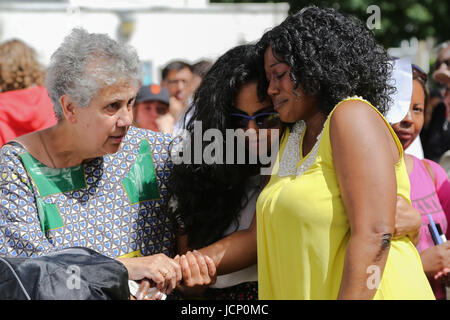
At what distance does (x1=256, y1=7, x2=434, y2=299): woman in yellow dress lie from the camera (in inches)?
71.6

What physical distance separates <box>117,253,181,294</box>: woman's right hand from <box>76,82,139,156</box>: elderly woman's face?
0.48 m

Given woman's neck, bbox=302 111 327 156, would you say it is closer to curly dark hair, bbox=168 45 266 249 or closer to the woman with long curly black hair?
the woman with long curly black hair

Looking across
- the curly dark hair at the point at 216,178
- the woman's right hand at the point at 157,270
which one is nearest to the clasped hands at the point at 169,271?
the woman's right hand at the point at 157,270

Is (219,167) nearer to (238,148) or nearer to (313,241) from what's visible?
(238,148)

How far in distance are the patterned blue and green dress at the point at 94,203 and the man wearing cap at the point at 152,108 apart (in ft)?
7.37

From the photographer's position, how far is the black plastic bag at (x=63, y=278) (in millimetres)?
1812

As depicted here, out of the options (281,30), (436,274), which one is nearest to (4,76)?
(281,30)

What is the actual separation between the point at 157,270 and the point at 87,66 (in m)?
0.87

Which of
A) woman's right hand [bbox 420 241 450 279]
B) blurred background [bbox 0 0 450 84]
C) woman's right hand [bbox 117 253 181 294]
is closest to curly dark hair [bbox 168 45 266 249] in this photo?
woman's right hand [bbox 117 253 181 294]

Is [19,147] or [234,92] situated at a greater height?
A: [234,92]

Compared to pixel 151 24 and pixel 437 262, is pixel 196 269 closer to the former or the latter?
pixel 437 262

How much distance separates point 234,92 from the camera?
96.3 inches
